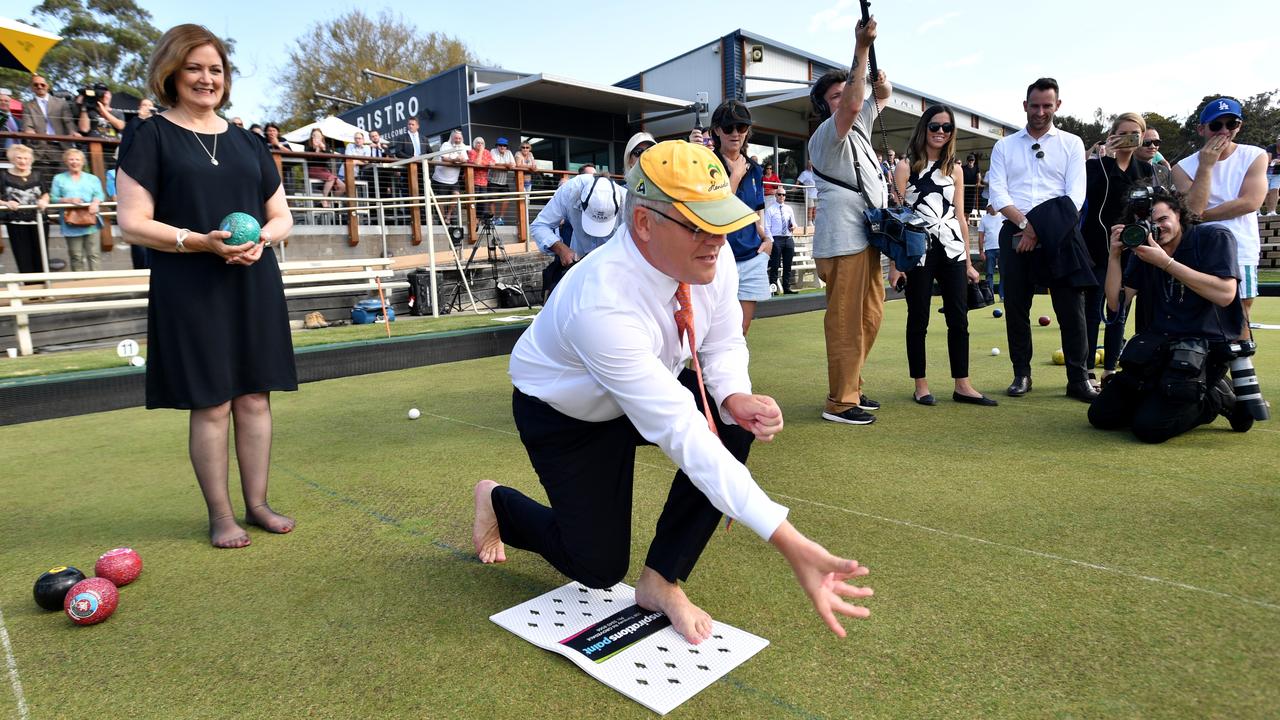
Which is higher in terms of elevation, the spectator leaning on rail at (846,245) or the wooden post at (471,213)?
the wooden post at (471,213)

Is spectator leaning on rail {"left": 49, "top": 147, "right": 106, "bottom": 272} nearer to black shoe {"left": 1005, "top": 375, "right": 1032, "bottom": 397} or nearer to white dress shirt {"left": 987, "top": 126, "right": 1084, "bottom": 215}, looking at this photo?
white dress shirt {"left": 987, "top": 126, "right": 1084, "bottom": 215}

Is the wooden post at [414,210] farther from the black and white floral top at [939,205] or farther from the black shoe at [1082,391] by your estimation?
the black shoe at [1082,391]

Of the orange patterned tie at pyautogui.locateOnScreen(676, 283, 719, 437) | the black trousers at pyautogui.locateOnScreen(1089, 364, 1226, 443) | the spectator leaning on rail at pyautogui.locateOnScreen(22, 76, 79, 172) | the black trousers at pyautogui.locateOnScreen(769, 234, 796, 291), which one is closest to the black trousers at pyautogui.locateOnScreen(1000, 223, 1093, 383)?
the black trousers at pyautogui.locateOnScreen(1089, 364, 1226, 443)

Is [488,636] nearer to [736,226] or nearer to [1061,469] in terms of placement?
[736,226]

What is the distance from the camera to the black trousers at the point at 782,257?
40.7 feet

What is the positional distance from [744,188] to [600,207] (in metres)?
1.07

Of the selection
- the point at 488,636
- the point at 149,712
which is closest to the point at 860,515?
the point at 488,636

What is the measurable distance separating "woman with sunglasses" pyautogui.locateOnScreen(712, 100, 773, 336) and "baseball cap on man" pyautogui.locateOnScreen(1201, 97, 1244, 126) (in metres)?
2.62

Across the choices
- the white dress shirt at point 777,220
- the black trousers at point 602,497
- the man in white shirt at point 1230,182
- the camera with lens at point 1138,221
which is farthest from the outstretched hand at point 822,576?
the white dress shirt at point 777,220

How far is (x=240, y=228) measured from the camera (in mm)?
2555

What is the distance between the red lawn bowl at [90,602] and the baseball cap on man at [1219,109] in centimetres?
570

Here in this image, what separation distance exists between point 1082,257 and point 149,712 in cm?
507

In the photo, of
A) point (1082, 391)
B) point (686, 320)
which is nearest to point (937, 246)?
point (1082, 391)

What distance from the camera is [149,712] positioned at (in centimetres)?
175
